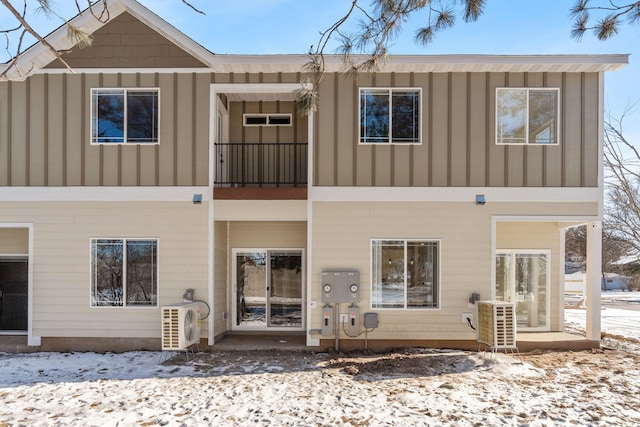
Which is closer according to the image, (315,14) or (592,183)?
(315,14)

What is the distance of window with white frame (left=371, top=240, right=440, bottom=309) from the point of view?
822 cm

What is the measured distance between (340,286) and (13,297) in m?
7.64

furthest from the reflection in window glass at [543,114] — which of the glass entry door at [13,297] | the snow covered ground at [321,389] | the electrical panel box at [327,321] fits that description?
the glass entry door at [13,297]

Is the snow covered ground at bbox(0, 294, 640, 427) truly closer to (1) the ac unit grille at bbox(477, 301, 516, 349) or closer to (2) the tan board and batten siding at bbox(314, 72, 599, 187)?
(1) the ac unit grille at bbox(477, 301, 516, 349)

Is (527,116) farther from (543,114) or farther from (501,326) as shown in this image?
(501,326)

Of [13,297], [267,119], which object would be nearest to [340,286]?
[267,119]

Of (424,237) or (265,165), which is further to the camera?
(265,165)

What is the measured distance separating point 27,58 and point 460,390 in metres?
9.86

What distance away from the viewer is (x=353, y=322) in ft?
26.5

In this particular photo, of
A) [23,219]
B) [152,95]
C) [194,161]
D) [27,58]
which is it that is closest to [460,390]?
[194,161]

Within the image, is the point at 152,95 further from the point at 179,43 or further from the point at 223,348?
the point at 223,348

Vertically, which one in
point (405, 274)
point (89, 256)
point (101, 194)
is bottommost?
point (405, 274)

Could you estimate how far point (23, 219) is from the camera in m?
8.30

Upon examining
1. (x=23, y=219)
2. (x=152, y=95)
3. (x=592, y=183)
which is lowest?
(x=23, y=219)
